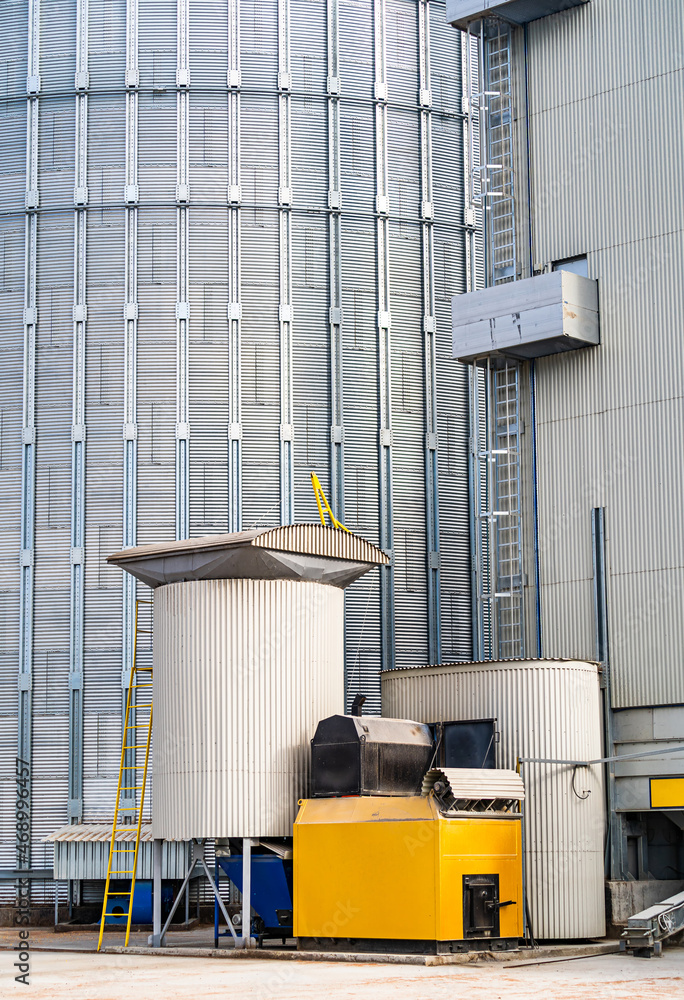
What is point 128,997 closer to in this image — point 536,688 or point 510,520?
point 536,688

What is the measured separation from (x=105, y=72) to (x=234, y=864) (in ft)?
88.0

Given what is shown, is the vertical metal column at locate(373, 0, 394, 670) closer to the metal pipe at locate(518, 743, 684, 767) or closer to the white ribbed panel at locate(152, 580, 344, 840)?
the metal pipe at locate(518, 743, 684, 767)

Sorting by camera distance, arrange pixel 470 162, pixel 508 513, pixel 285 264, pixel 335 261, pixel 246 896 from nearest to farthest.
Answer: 1. pixel 246 896
2. pixel 508 513
3. pixel 285 264
4. pixel 335 261
5. pixel 470 162

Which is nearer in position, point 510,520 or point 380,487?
point 510,520

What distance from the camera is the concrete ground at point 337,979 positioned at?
20.9 m

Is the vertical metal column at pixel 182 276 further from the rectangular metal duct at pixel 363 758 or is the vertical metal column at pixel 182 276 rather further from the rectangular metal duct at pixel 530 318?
the rectangular metal duct at pixel 363 758

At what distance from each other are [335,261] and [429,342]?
4100mm

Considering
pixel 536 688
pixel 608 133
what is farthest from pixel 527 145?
pixel 536 688

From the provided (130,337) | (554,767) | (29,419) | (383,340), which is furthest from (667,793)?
(29,419)

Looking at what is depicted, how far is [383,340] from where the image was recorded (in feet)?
145

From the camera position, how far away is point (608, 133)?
36.1 metres

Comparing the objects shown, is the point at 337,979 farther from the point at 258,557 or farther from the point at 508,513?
the point at 508,513

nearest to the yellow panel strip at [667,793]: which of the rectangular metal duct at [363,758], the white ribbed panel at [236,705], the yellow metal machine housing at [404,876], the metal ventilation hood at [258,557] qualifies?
the yellow metal machine housing at [404,876]

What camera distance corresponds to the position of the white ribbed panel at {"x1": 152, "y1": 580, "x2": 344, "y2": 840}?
28859 millimetres
